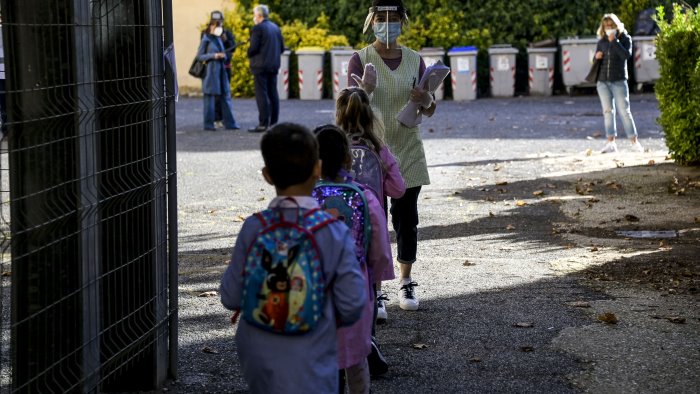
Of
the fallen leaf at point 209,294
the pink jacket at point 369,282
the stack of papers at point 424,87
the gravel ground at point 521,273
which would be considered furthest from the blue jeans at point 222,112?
the pink jacket at point 369,282

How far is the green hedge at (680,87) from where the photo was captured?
47.3 feet

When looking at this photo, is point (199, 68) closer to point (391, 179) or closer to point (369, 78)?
point (369, 78)

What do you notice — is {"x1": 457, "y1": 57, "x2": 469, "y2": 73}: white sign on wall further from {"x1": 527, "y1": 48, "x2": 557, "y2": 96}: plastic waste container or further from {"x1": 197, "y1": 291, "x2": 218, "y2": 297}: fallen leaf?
{"x1": 197, "y1": 291, "x2": 218, "y2": 297}: fallen leaf

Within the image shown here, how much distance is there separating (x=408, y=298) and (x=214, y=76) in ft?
46.4

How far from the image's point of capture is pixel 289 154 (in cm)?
402

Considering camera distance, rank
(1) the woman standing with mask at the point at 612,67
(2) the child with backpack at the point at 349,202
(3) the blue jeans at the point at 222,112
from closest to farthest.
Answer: (2) the child with backpack at the point at 349,202, (1) the woman standing with mask at the point at 612,67, (3) the blue jeans at the point at 222,112

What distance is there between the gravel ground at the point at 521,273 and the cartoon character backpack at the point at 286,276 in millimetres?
1894

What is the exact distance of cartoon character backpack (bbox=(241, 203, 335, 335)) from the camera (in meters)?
3.97

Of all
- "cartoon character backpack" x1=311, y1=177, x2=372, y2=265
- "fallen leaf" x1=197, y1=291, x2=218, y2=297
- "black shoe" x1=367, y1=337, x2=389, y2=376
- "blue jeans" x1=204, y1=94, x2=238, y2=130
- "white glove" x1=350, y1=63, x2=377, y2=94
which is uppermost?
"white glove" x1=350, y1=63, x2=377, y2=94

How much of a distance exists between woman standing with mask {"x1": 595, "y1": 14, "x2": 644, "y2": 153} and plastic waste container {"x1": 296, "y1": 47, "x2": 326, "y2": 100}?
13.0m

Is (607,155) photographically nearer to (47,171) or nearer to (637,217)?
(637,217)

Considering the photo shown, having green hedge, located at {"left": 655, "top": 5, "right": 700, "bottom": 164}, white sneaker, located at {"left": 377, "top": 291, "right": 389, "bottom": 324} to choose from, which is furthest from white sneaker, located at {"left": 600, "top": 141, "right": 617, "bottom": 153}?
white sneaker, located at {"left": 377, "top": 291, "right": 389, "bottom": 324}

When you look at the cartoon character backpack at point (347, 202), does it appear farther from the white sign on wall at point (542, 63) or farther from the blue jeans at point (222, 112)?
the white sign on wall at point (542, 63)

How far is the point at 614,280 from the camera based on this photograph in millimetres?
8406
